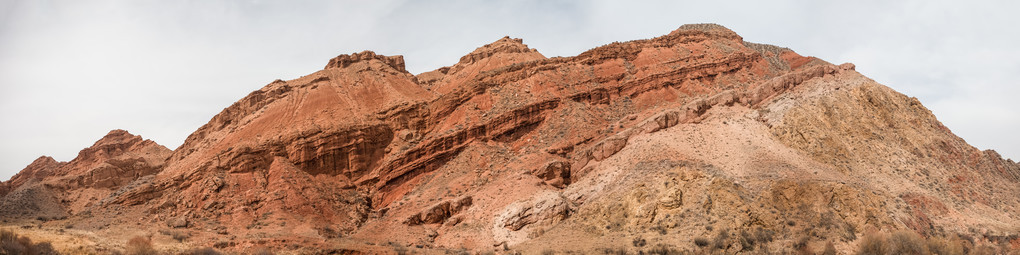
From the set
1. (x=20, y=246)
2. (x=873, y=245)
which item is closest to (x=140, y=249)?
(x=20, y=246)

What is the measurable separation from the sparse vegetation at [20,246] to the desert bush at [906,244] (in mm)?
30329

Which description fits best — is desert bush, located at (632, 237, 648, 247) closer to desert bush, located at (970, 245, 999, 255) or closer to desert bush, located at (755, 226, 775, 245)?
desert bush, located at (755, 226, 775, 245)

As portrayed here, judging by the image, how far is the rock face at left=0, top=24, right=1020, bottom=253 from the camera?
100.0 feet

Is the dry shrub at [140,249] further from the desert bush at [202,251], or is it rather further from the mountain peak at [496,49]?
the mountain peak at [496,49]

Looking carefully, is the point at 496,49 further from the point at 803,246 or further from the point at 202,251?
the point at 202,251

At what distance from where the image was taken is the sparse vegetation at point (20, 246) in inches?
813

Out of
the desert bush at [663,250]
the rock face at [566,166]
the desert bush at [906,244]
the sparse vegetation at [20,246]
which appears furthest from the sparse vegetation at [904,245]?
Answer: the sparse vegetation at [20,246]

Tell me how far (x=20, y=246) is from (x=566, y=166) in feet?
86.2

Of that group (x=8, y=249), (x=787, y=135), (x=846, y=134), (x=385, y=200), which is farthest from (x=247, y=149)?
(x=846, y=134)

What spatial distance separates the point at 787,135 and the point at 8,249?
34.2m

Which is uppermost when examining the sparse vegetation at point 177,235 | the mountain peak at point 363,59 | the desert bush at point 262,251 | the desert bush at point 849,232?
the mountain peak at point 363,59

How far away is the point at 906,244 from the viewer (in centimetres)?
2652

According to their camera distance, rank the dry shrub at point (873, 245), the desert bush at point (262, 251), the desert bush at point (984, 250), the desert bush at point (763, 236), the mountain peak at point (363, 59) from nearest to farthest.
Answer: the dry shrub at point (873, 245)
the desert bush at point (262, 251)
the desert bush at point (984, 250)
the desert bush at point (763, 236)
the mountain peak at point (363, 59)

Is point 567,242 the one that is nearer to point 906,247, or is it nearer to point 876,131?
point 906,247
